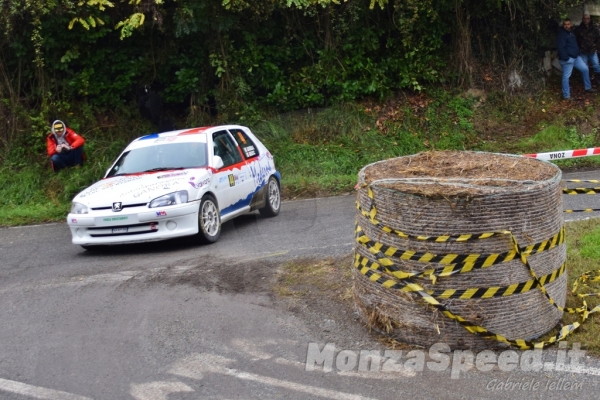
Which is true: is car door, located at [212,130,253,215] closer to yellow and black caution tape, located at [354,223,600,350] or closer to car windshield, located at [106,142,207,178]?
car windshield, located at [106,142,207,178]

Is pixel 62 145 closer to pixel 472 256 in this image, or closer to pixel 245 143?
pixel 245 143

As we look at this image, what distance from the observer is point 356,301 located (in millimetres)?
6883

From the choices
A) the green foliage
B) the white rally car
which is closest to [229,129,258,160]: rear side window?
the white rally car

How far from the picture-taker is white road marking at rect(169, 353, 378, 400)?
215 inches

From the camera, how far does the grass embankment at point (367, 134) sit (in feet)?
55.3

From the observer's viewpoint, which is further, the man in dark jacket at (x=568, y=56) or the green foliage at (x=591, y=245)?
the man in dark jacket at (x=568, y=56)

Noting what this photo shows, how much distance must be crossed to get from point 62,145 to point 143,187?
6.16m

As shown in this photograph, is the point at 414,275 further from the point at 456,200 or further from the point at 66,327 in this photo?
the point at 66,327

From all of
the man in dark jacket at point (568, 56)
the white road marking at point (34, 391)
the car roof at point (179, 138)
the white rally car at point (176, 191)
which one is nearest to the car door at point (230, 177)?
the white rally car at point (176, 191)

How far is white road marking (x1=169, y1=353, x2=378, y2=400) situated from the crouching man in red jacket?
1068cm

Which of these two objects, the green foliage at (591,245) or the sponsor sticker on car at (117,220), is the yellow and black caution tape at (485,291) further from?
the sponsor sticker on car at (117,220)

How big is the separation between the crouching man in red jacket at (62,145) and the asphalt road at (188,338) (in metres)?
5.87

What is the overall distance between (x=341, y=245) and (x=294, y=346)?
3525 millimetres

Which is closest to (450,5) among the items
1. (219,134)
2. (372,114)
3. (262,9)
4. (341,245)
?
(372,114)
